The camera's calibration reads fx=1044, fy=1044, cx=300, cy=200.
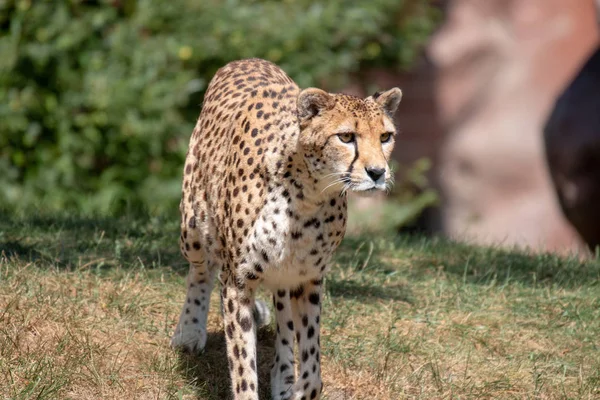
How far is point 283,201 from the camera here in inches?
160

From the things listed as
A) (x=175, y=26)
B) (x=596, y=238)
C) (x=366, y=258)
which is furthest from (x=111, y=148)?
(x=596, y=238)

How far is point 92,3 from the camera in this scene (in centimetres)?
907

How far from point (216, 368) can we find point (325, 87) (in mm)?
5743

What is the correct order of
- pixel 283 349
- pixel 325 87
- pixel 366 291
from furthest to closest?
pixel 325 87, pixel 366 291, pixel 283 349

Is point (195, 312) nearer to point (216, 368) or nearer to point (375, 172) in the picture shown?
point (216, 368)

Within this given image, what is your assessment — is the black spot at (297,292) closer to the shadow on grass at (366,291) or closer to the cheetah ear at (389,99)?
the cheetah ear at (389,99)

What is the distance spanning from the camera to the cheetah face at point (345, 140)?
3789 millimetres

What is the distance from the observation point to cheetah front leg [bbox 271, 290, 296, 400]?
4543mm

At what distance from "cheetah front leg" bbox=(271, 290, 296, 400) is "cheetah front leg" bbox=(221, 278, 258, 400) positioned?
0.34 metres

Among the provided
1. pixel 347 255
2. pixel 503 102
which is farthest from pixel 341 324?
pixel 503 102

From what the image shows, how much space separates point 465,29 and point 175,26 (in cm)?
403

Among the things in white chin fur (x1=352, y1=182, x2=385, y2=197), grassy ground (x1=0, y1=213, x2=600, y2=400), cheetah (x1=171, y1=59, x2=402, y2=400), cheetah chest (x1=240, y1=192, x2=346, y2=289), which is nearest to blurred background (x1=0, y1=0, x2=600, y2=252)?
grassy ground (x1=0, y1=213, x2=600, y2=400)

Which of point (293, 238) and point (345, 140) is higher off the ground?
point (345, 140)

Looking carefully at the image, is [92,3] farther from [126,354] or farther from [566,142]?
[126,354]
